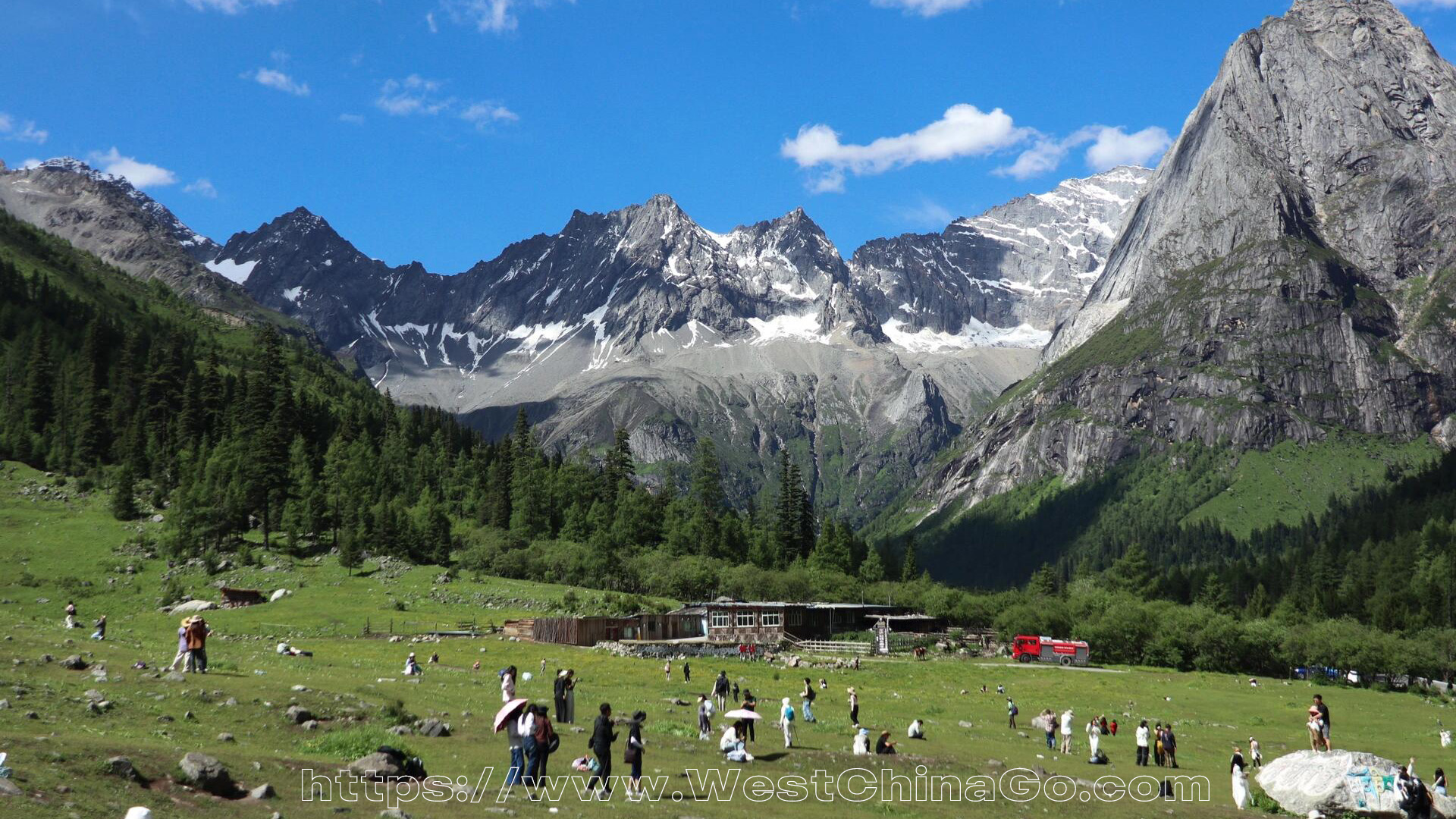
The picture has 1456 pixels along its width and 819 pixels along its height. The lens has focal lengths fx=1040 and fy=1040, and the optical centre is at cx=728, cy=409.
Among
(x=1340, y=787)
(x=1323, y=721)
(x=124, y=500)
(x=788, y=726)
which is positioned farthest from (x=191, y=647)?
(x=124, y=500)

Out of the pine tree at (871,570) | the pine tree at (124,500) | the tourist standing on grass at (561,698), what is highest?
the pine tree at (124,500)

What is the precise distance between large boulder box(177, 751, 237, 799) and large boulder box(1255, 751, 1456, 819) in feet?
116

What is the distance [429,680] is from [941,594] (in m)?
126

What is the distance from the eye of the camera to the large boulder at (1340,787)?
120 feet

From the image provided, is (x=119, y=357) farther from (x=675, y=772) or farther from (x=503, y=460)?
(x=675, y=772)

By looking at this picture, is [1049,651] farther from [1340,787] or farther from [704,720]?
[704,720]

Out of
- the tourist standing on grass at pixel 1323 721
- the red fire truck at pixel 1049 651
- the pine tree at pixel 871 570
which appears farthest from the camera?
the pine tree at pixel 871 570

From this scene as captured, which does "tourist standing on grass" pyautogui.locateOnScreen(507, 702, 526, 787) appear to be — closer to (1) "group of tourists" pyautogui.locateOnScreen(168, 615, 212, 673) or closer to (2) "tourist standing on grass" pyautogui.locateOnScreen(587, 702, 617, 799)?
(2) "tourist standing on grass" pyautogui.locateOnScreen(587, 702, 617, 799)

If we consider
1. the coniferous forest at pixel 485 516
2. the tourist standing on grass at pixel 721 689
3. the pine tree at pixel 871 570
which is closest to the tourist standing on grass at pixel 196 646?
the tourist standing on grass at pixel 721 689

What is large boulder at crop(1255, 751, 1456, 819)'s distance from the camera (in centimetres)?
3662

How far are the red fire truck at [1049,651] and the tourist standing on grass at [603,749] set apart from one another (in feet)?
339

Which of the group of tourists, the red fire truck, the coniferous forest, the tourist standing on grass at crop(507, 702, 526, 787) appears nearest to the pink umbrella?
the tourist standing on grass at crop(507, 702, 526, 787)

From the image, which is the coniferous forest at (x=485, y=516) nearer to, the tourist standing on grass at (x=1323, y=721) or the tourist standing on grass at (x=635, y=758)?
the tourist standing on grass at (x=1323, y=721)

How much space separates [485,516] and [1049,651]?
7743cm
